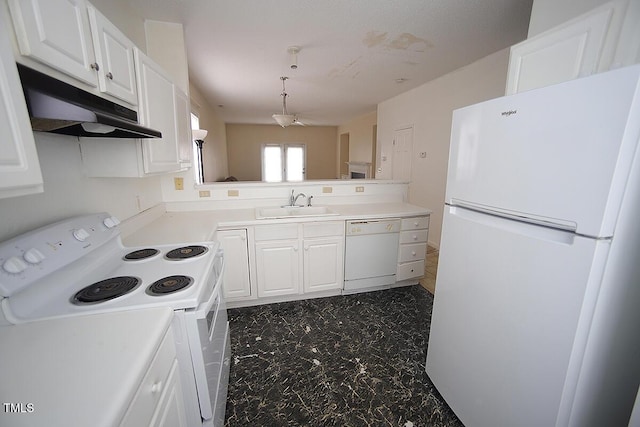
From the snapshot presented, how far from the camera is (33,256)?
890mm

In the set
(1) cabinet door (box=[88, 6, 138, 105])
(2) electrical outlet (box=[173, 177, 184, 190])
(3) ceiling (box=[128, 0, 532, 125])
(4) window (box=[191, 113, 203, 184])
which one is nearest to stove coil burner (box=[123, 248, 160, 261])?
(1) cabinet door (box=[88, 6, 138, 105])

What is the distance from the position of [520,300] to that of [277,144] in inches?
344

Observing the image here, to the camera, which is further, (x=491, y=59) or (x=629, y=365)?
(x=491, y=59)

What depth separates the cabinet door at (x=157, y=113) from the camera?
148 cm

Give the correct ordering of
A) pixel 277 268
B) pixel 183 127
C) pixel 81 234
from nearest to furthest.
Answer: pixel 81 234, pixel 183 127, pixel 277 268

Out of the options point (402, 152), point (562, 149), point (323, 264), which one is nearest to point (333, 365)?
point (323, 264)

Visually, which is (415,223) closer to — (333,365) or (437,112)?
(333,365)

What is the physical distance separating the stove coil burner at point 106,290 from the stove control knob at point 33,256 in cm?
18

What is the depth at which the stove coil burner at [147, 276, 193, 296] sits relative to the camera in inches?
39.8

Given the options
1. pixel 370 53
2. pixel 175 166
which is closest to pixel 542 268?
pixel 175 166

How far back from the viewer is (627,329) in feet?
2.87

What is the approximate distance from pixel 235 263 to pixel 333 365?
1154mm

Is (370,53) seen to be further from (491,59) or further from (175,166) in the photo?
(175,166)

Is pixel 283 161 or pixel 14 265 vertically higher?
pixel 283 161
